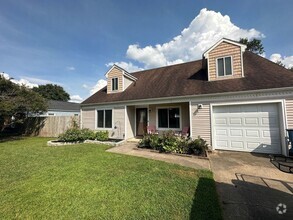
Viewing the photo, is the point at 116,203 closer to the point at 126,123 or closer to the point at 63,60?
the point at 126,123

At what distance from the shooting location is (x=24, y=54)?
11.6 m

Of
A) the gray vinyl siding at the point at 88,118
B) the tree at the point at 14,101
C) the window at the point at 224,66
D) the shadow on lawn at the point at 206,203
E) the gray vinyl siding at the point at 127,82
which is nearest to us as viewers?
the shadow on lawn at the point at 206,203

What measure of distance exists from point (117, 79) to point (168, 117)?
557 centimetres

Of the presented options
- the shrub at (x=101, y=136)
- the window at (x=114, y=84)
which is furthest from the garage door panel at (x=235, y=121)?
the window at (x=114, y=84)

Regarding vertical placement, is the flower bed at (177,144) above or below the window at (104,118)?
below

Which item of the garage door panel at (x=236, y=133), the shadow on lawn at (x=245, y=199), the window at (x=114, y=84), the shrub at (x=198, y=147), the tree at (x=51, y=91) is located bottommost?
the shadow on lawn at (x=245, y=199)

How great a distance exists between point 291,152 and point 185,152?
463cm

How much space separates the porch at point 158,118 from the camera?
1055 cm

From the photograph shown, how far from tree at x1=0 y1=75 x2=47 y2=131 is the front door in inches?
393

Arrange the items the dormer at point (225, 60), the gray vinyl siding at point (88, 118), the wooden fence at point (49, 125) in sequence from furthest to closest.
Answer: the wooden fence at point (49, 125), the gray vinyl siding at point (88, 118), the dormer at point (225, 60)

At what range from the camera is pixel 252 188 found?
4.07 meters

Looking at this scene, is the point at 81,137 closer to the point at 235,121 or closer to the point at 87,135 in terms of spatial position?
the point at 87,135

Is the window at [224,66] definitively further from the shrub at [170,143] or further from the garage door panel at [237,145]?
the shrub at [170,143]

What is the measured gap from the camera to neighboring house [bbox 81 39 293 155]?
286 inches
